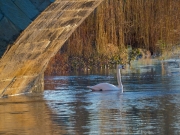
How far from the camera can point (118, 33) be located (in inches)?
1270

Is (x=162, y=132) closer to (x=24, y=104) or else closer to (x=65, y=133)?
(x=65, y=133)

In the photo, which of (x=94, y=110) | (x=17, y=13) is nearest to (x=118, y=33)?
(x=94, y=110)

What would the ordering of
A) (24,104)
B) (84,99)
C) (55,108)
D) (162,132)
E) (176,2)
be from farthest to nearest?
(176,2) < (84,99) < (24,104) < (55,108) < (162,132)

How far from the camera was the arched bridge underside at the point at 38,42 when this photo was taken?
14035 mm

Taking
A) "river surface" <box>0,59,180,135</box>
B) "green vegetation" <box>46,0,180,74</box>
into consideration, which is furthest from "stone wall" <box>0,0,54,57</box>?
"green vegetation" <box>46,0,180,74</box>

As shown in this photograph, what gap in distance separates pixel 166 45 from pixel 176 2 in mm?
1982

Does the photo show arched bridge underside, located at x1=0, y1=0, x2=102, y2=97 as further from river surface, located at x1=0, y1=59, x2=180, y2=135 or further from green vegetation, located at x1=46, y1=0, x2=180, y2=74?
green vegetation, located at x1=46, y1=0, x2=180, y2=74

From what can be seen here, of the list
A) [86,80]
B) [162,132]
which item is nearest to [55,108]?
[162,132]

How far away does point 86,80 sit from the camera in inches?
931

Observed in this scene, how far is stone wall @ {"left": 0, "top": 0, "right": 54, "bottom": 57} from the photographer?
13.2m

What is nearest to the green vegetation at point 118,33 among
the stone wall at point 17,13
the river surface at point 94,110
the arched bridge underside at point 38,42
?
the river surface at point 94,110

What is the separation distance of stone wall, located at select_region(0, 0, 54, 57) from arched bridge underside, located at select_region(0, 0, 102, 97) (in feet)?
0.51

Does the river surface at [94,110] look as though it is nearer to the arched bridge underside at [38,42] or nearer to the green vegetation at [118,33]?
the arched bridge underside at [38,42]

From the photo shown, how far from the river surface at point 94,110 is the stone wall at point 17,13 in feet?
4.89
